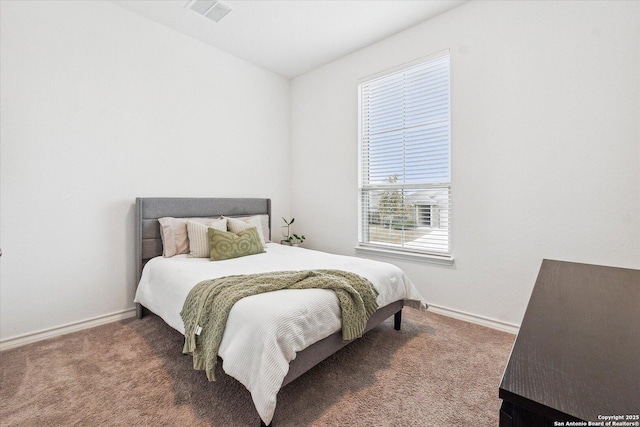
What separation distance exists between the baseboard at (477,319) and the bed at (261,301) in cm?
62

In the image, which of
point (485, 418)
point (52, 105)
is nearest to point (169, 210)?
point (52, 105)

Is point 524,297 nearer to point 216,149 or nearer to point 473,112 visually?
point 473,112

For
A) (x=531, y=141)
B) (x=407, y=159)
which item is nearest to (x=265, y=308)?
(x=407, y=159)

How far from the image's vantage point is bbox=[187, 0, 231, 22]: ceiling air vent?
8.77 ft

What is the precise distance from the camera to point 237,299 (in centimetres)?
162

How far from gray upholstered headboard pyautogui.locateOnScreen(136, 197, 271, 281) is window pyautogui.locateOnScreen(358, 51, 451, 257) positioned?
5.42ft

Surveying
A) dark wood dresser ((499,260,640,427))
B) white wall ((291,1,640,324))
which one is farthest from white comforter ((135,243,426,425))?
dark wood dresser ((499,260,640,427))

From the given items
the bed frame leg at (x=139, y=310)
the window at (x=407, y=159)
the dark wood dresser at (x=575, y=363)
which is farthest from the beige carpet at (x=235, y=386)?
the window at (x=407, y=159)

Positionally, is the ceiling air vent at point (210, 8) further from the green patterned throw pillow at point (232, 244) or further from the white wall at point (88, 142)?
the green patterned throw pillow at point (232, 244)

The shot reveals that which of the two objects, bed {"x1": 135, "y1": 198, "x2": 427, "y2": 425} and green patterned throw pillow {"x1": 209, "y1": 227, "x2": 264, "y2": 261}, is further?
green patterned throw pillow {"x1": 209, "y1": 227, "x2": 264, "y2": 261}

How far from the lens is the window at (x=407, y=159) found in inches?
115

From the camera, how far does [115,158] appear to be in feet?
9.08

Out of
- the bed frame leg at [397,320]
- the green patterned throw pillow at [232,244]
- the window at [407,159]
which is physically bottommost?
the bed frame leg at [397,320]

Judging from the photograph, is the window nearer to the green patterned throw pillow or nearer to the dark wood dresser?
the green patterned throw pillow
